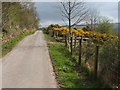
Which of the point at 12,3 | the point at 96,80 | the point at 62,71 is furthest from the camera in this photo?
the point at 12,3

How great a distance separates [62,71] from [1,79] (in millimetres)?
3258

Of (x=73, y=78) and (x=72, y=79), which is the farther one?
(x=73, y=78)

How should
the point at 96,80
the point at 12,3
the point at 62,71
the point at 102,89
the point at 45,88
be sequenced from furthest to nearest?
the point at 12,3
the point at 62,71
the point at 96,80
the point at 45,88
the point at 102,89

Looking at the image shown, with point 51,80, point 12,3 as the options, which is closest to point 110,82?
point 51,80

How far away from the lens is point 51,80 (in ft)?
42.5

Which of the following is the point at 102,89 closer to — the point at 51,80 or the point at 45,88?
the point at 45,88

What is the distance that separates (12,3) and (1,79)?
84.3 ft

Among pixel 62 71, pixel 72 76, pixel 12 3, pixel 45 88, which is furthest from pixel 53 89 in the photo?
pixel 12 3

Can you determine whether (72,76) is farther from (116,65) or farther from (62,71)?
(116,65)

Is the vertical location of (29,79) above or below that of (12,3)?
below

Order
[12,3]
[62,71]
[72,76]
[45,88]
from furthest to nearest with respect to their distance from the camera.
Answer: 1. [12,3]
2. [62,71]
3. [72,76]
4. [45,88]

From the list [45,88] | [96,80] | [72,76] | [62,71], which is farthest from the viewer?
[62,71]

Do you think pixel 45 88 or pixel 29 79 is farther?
pixel 29 79

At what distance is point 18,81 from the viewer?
→ 12617 millimetres
